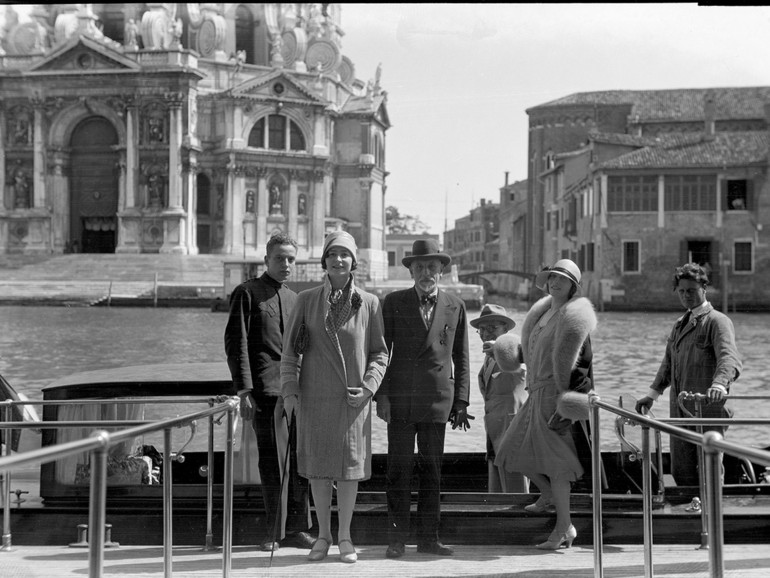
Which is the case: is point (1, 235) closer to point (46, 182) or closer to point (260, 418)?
point (46, 182)

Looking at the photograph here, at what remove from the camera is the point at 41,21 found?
50.4 meters

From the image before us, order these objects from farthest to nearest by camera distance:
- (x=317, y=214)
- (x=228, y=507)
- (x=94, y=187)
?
(x=94, y=187) → (x=317, y=214) → (x=228, y=507)

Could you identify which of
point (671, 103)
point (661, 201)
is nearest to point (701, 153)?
point (661, 201)

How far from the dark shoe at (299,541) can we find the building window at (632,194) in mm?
14389

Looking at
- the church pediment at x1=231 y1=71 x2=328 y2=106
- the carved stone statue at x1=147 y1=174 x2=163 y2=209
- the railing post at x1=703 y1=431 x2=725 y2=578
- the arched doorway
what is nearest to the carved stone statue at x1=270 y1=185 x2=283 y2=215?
the church pediment at x1=231 y1=71 x2=328 y2=106

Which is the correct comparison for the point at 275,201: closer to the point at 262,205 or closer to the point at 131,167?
the point at 262,205

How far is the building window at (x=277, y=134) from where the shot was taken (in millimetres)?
37969

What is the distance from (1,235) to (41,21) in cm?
1112

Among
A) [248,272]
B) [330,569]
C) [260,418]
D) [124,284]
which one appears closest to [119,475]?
[260,418]

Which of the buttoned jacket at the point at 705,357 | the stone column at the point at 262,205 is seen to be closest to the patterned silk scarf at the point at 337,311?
the buttoned jacket at the point at 705,357

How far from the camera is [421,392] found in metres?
4.57

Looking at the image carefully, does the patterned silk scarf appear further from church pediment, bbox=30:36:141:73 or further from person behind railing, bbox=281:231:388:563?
church pediment, bbox=30:36:141:73

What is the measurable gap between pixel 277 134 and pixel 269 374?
34821 millimetres

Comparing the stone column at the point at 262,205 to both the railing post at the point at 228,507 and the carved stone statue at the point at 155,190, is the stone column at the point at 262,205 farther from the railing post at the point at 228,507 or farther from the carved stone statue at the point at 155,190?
the railing post at the point at 228,507
